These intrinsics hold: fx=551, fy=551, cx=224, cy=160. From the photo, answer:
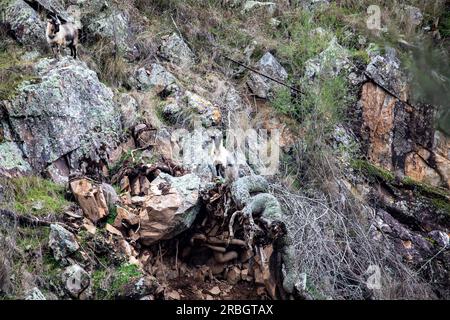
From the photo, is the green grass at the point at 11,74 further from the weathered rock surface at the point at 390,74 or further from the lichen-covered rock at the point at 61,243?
the weathered rock surface at the point at 390,74

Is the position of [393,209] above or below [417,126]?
below

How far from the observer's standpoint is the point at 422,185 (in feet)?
20.1

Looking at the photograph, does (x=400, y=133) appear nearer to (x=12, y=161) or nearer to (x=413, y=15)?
(x=413, y=15)

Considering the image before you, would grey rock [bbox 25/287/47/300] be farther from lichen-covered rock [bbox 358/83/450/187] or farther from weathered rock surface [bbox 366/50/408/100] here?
weathered rock surface [bbox 366/50/408/100]

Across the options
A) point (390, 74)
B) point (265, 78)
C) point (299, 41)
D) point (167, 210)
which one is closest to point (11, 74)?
point (167, 210)

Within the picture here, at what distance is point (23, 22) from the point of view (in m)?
5.60

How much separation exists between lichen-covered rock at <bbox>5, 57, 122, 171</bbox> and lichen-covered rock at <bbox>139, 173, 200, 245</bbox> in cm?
83

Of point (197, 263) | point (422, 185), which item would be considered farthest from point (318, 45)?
point (197, 263)

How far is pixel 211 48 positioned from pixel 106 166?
2.58 meters

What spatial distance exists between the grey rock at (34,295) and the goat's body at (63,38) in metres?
2.77

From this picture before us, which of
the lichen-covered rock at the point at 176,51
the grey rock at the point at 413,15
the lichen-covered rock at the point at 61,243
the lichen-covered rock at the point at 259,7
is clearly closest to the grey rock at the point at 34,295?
the lichen-covered rock at the point at 61,243

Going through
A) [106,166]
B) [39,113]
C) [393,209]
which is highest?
[39,113]
